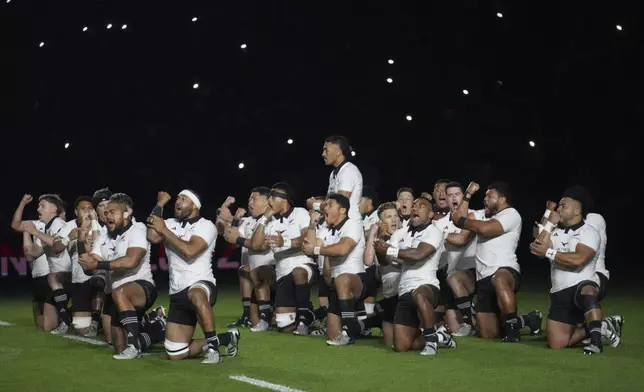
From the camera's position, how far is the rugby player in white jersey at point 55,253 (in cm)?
1349

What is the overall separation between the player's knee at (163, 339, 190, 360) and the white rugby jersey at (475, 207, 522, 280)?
3674mm

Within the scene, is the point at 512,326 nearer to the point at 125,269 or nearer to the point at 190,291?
the point at 190,291

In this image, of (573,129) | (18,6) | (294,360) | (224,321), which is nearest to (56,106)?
(18,6)

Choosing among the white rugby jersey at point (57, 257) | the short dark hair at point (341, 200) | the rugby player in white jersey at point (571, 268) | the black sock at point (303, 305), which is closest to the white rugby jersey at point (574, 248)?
the rugby player in white jersey at point (571, 268)

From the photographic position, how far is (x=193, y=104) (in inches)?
836

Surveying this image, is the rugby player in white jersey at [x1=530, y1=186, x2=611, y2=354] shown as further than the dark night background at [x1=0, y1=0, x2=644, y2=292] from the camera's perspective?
No

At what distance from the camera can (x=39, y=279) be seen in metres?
14.0

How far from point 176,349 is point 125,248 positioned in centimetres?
120

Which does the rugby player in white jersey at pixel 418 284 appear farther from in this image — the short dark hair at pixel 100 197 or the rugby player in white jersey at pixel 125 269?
the short dark hair at pixel 100 197

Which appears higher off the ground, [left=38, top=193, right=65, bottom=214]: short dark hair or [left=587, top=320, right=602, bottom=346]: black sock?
[left=38, top=193, right=65, bottom=214]: short dark hair

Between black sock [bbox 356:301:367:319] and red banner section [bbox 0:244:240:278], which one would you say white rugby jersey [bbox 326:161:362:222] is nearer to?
black sock [bbox 356:301:367:319]

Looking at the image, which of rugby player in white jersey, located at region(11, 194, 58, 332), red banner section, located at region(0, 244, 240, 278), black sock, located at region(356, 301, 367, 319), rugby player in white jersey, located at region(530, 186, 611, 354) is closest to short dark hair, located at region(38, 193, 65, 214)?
rugby player in white jersey, located at region(11, 194, 58, 332)

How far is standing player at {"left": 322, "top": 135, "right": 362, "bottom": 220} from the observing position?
39.9ft

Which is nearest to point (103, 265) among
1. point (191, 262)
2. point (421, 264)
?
point (191, 262)
